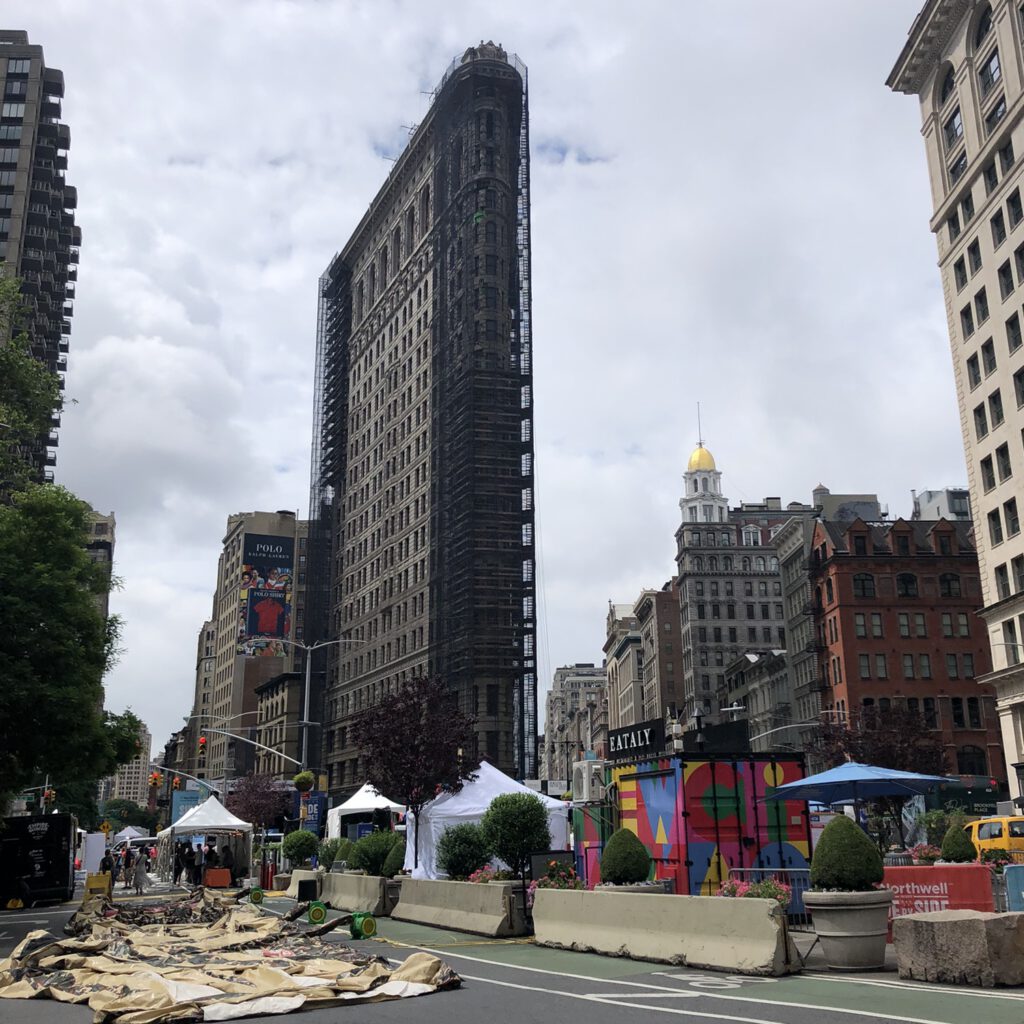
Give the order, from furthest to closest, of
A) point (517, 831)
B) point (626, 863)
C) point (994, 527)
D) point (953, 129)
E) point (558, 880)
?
point (953, 129) < point (994, 527) < point (517, 831) < point (558, 880) < point (626, 863)

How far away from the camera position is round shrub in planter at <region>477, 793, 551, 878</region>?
23.2 m

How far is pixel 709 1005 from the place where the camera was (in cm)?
1133

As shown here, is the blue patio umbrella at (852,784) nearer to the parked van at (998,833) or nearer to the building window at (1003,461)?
the parked van at (998,833)

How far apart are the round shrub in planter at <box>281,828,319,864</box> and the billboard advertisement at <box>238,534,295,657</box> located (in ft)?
356

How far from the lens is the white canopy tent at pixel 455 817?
33.0 meters

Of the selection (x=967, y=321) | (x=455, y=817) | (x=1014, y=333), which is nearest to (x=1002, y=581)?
(x=1014, y=333)

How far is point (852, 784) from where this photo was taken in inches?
899

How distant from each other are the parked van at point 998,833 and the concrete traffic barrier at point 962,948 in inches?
698

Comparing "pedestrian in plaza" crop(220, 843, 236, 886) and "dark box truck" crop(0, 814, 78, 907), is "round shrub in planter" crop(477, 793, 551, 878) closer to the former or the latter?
"dark box truck" crop(0, 814, 78, 907)

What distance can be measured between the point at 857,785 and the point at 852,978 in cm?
1040

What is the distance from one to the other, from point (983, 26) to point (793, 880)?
190 ft

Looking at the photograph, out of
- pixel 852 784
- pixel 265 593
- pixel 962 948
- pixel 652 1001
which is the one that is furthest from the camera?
pixel 265 593

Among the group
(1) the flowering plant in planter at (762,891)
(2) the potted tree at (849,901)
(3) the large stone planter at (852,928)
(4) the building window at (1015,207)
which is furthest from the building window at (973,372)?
(3) the large stone planter at (852,928)

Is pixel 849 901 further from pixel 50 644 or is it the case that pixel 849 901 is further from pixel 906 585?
pixel 906 585
